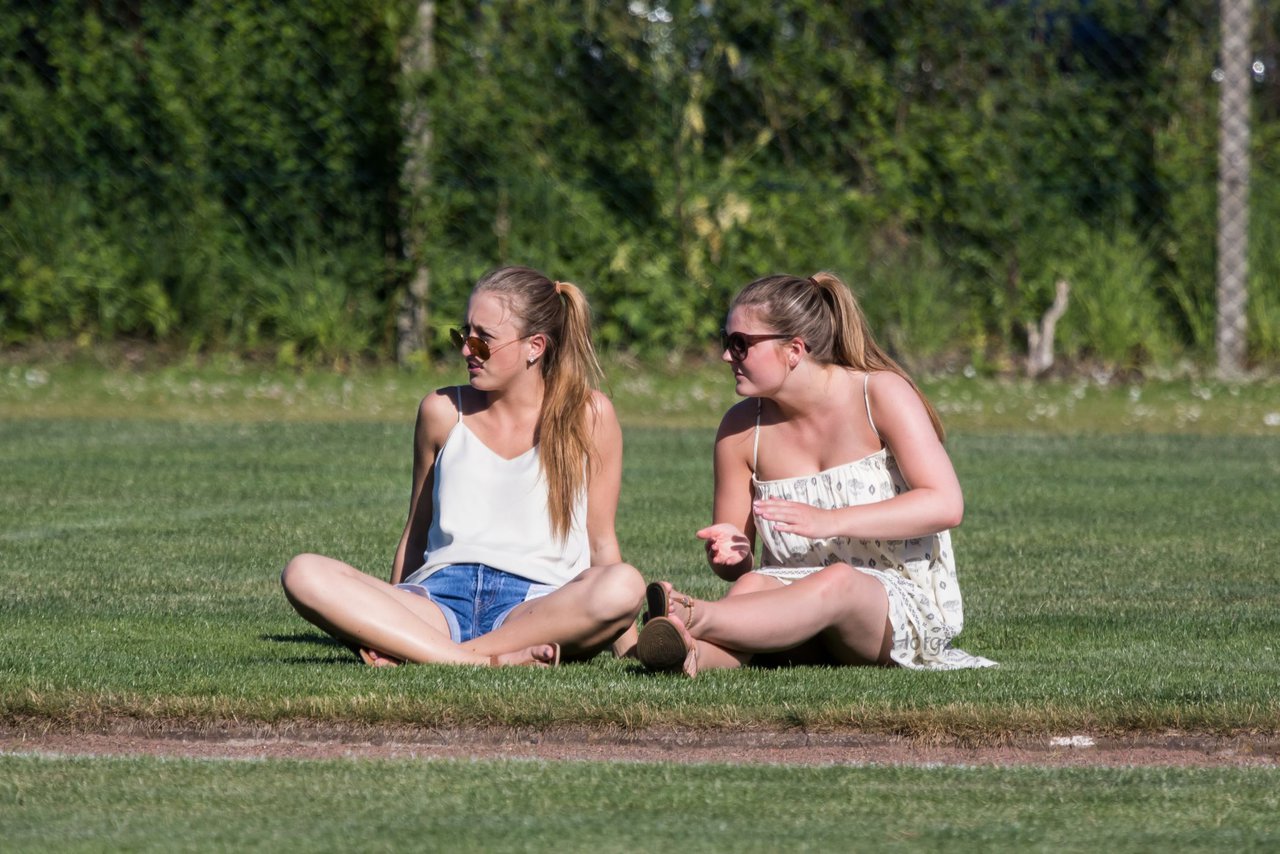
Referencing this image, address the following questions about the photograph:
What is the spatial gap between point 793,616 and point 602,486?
0.77m

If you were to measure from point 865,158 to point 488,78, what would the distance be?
2693mm

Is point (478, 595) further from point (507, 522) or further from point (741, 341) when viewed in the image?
point (741, 341)

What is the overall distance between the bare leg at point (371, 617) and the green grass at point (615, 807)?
91 cm

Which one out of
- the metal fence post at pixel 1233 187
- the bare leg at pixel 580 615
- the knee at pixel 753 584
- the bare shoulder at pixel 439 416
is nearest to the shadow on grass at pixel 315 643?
the bare leg at pixel 580 615

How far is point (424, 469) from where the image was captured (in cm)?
569

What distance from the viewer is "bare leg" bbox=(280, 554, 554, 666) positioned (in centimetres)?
511

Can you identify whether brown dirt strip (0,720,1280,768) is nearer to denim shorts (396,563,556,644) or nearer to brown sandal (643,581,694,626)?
brown sandal (643,581,694,626)

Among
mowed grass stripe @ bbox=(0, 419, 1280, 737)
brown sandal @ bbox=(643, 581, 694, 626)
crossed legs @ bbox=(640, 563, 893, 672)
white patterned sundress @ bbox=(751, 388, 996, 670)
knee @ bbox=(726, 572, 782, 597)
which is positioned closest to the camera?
mowed grass stripe @ bbox=(0, 419, 1280, 737)

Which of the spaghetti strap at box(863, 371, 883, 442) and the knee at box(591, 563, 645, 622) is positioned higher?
the spaghetti strap at box(863, 371, 883, 442)

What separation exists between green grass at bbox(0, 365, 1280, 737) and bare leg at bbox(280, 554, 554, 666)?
0.11 m

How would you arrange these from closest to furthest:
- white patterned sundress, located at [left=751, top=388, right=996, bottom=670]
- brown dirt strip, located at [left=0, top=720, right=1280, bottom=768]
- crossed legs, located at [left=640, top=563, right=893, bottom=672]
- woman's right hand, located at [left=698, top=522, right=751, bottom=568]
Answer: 1. brown dirt strip, located at [left=0, top=720, right=1280, bottom=768]
2. crossed legs, located at [left=640, top=563, right=893, bottom=672]
3. woman's right hand, located at [left=698, top=522, right=751, bottom=568]
4. white patterned sundress, located at [left=751, top=388, right=996, bottom=670]

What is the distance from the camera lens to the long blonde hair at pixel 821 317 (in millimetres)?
5305

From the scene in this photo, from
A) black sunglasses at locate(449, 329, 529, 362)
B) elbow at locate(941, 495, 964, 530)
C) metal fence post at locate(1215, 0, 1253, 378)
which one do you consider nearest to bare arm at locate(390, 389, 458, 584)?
black sunglasses at locate(449, 329, 529, 362)

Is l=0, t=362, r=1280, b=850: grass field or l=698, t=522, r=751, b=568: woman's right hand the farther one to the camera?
l=698, t=522, r=751, b=568: woman's right hand
